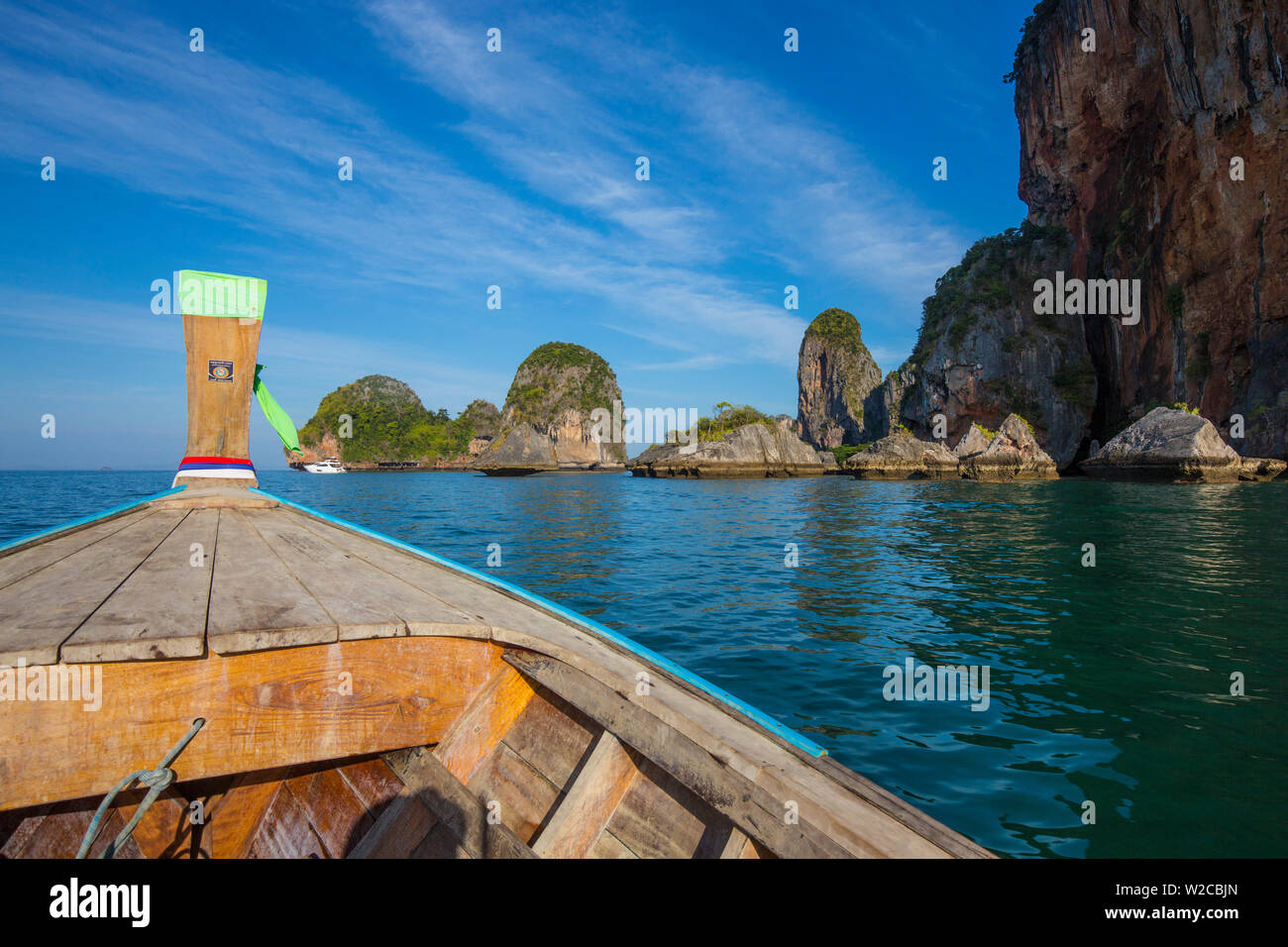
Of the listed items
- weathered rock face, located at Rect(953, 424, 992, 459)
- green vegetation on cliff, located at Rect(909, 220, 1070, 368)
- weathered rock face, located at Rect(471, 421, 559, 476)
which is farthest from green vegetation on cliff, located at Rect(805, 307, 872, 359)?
weathered rock face, located at Rect(953, 424, 992, 459)

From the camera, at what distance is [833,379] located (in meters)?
161

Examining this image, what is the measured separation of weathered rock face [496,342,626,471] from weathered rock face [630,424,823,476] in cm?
9098

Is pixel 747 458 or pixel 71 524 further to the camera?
pixel 747 458

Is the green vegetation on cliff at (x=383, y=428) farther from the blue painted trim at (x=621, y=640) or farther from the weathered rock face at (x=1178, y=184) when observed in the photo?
the blue painted trim at (x=621, y=640)

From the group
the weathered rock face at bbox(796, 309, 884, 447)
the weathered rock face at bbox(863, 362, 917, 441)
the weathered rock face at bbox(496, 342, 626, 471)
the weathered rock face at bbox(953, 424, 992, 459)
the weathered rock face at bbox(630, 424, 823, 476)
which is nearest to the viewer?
the weathered rock face at bbox(953, 424, 992, 459)

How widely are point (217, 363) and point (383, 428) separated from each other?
156306 millimetres

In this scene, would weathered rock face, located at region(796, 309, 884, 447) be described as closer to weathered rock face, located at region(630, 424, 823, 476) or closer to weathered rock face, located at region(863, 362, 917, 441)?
weathered rock face, located at region(863, 362, 917, 441)

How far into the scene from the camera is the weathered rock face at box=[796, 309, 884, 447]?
15425cm

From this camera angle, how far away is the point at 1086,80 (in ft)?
173

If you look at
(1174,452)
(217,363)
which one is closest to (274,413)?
(217,363)

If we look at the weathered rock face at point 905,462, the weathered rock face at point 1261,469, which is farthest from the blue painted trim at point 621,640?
the weathered rock face at point 905,462

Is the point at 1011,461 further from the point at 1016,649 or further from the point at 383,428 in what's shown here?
the point at 383,428
